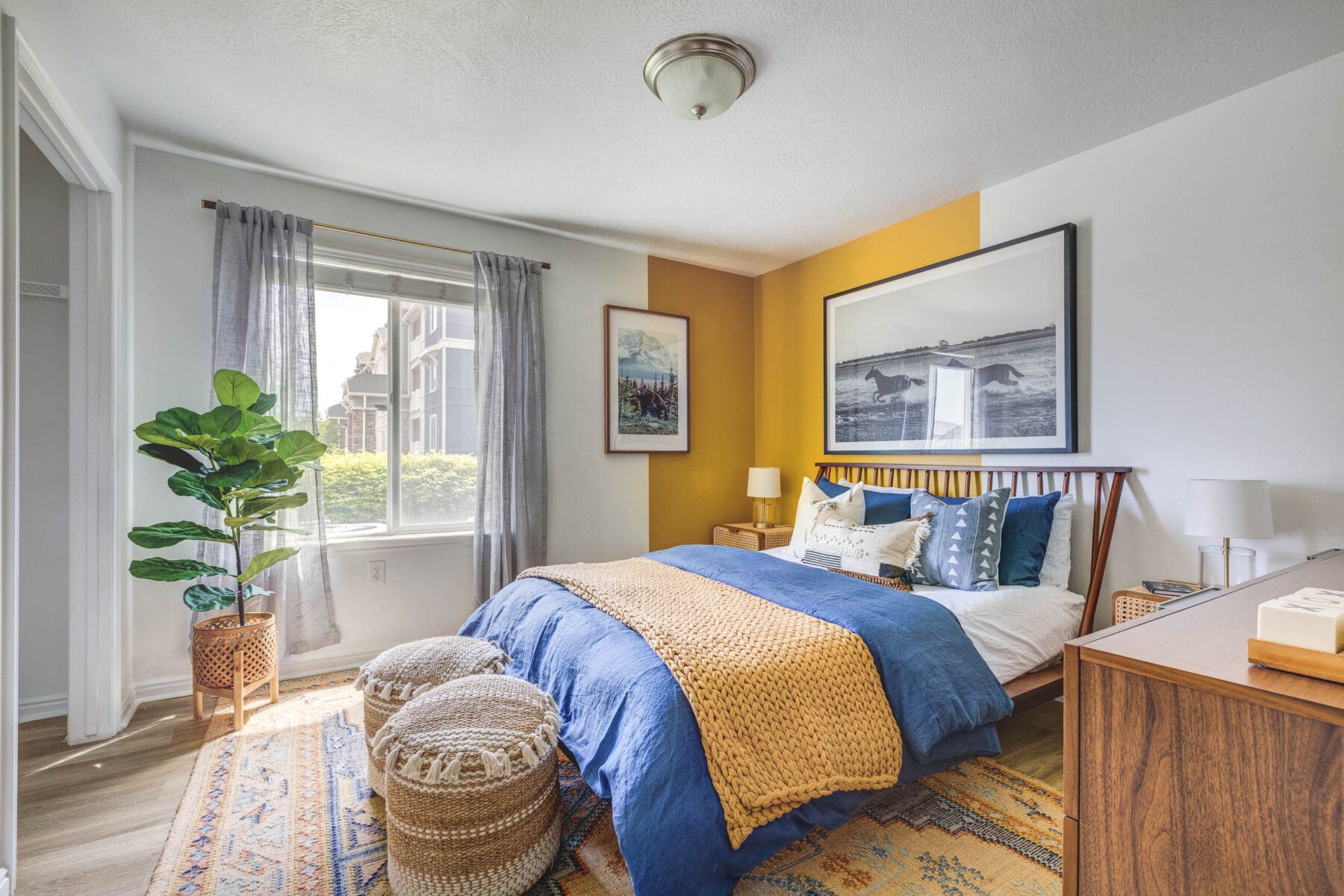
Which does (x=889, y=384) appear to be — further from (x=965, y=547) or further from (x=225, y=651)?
(x=225, y=651)

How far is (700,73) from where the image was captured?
2.21 m

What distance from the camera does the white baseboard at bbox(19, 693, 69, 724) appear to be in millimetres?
2660

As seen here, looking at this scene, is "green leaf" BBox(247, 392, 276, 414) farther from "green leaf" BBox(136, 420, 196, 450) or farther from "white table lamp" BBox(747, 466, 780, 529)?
"white table lamp" BBox(747, 466, 780, 529)

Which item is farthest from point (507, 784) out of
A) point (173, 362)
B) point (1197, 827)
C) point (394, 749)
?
point (173, 362)

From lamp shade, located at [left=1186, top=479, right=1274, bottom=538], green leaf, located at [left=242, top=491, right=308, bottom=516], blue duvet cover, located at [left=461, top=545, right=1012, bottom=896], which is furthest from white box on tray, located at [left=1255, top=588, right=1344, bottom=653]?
green leaf, located at [left=242, top=491, right=308, bottom=516]

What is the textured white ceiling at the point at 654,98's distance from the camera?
2.02m

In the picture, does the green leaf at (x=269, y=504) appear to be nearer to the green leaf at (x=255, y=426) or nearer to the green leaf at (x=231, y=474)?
the green leaf at (x=231, y=474)

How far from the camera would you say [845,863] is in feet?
5.69

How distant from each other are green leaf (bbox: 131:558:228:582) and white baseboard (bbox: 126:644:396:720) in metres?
0.80

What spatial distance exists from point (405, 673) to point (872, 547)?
2.02m

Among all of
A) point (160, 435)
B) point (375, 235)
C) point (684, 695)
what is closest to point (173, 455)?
point (160, 435)

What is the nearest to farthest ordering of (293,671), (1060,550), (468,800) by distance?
(468,800) < (1060,550) < (293,671)

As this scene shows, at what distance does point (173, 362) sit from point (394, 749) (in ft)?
A: 8.02

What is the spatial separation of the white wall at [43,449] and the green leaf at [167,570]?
2.40ft
